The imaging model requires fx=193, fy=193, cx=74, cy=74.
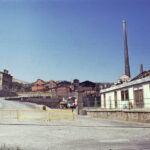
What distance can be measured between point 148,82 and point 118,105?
634 centimetres

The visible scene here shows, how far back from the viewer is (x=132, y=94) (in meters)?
21.5

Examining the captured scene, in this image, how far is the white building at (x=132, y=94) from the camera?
63.5 ft

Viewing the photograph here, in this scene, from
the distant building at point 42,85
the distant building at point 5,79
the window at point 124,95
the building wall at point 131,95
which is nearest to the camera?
the building wall at point 131,95

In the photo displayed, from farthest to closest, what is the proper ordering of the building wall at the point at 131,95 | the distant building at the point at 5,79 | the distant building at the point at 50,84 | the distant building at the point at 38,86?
1. the distant building at the point at 38,86
2. the distant building at the point at 5,79
3. the distant building at the point at 50,84
4. the building wall at the point at 131,95

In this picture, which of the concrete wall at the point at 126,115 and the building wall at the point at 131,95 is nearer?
the concrete wall at the point at 126,115

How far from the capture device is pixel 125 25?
179ft

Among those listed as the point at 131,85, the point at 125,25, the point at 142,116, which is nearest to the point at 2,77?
the point at 125,25

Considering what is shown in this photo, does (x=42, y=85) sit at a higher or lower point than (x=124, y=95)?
higher

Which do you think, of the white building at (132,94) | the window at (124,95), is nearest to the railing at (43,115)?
the white building at (132,94)

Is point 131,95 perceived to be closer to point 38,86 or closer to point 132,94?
point 132,94

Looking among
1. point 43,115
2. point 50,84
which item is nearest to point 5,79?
point 50,84

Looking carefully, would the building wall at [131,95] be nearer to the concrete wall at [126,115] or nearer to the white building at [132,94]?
Answer: the white building at [132,94]

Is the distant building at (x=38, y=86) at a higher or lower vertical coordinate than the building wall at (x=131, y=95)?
higher

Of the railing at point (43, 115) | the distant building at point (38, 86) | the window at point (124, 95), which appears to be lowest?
the railing at point (43, 115)
